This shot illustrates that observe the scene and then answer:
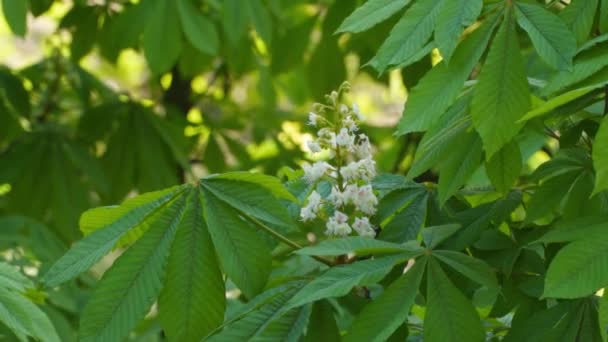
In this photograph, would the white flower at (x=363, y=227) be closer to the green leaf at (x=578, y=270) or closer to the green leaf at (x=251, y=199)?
the green leaf at (x=251, y=199)

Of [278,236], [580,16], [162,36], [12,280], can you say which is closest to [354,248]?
[278,236]

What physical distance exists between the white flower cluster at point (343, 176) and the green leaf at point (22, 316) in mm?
335

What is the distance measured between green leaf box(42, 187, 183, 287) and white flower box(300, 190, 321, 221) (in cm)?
16

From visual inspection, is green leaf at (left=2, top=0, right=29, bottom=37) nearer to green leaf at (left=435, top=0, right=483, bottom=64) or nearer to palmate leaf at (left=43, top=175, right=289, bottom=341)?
palmate leaf at (left=43, top=175, right=289, bottom=341)

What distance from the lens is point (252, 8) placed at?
2.13 m

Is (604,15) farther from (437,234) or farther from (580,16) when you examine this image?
(437,234)

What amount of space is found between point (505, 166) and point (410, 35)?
178 millimetres

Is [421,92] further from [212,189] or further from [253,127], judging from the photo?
[253,127]

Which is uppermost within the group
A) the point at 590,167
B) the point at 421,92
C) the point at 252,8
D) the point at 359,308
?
the point at 252,8

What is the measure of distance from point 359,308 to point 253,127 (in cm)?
189

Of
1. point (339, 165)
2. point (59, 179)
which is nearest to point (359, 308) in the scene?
point (339, 165)

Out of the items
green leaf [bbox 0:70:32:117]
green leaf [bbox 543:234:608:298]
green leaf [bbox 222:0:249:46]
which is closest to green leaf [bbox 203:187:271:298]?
green leaf [bbox 543:234:608:298]

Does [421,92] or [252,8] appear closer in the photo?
[421,92]

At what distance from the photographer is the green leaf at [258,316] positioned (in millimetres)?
1038
